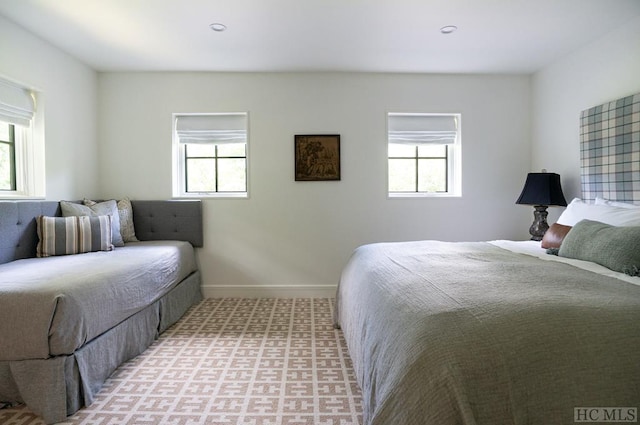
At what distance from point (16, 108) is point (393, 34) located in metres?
3.11

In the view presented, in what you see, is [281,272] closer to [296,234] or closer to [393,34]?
[296,234]

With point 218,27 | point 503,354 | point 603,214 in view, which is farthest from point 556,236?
point 218,27

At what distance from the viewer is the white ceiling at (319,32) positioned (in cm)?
233

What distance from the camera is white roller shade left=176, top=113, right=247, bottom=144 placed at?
3602 millimetres

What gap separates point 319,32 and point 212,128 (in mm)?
1600

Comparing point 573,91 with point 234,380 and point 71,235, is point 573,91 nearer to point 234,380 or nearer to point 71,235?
point 234,380

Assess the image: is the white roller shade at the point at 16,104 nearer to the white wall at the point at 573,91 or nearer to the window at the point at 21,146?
the window at the point at 21,146

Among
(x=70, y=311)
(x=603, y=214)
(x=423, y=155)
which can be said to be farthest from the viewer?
(x=423, y=155)

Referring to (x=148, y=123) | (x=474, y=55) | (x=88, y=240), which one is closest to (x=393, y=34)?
(x=474, y=55)

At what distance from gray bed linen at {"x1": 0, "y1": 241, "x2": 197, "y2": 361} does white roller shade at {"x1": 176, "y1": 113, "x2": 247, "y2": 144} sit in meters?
1.49

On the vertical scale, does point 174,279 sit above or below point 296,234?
below

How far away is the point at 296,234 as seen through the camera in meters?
3.60

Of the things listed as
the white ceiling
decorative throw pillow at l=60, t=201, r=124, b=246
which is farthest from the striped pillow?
the white ceiling

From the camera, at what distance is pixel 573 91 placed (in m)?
3.06
